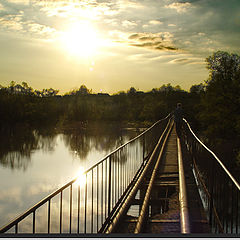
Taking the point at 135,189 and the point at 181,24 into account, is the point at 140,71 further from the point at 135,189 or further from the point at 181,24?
the point at 135,189

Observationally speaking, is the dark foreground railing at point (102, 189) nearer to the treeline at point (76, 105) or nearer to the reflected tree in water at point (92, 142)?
the reflected tree in water at point (92, 142)

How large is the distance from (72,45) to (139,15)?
1.37 meters

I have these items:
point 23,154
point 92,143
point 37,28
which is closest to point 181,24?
point 37,28

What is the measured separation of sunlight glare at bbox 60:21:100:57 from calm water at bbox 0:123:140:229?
19.0 metres

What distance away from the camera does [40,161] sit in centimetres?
3528

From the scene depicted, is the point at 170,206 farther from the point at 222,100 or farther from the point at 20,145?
the point at 20,145

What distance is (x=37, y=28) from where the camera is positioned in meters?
6.15

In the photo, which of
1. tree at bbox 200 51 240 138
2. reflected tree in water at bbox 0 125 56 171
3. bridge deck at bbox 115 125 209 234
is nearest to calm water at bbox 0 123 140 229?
reflected tree in water at bbox 0 125 56 171

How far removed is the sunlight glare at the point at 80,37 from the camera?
5.56 meters

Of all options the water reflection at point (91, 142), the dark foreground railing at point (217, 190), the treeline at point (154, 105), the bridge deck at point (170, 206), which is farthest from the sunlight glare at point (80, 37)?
the water reflection at point (91, 142)

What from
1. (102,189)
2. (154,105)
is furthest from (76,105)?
(102,189)

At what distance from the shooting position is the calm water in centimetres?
2603

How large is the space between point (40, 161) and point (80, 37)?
31.5m

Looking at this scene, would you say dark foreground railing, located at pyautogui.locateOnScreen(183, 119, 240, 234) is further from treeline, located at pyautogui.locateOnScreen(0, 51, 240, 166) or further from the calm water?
the calm water
